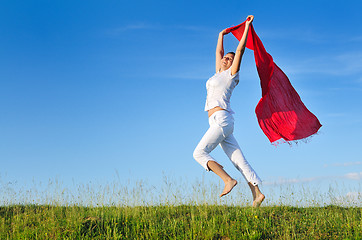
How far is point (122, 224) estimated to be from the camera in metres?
7.13

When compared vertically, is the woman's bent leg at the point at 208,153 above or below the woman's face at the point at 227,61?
below

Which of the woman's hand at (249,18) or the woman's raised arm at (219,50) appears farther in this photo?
the woman's raised arm at (219,50)

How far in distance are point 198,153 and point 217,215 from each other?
4.23 feet

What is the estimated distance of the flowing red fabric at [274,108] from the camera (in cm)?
917

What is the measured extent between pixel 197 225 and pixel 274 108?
3891 millimetres

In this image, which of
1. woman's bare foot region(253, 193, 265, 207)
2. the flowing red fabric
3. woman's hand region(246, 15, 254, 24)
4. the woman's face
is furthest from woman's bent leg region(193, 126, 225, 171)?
woman's hand region(246, 15, 254, 24)

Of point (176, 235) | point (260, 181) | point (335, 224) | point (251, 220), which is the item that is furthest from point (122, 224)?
point (335, 224)

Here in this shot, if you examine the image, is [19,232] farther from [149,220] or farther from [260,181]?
[260,181]

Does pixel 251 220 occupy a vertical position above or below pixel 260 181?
below

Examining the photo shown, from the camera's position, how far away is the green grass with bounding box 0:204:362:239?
6523 mm

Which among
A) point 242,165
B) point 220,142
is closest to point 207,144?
point 220,142

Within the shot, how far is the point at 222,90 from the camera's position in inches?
308

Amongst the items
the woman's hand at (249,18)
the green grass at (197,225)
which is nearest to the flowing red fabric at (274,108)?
the woman's hand at (249,18)

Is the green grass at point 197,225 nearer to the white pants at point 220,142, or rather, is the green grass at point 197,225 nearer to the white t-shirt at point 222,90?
the white pants at point 220,142
